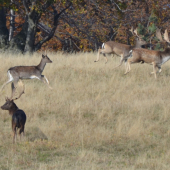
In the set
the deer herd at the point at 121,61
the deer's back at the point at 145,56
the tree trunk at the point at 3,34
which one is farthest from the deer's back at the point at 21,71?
the tree trunk at the point at 3,34

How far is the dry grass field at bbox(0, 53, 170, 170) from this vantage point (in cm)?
682

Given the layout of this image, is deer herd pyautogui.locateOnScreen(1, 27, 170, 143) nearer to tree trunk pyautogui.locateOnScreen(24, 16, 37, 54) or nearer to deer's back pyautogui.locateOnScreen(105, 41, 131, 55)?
deer's back pyautogui.locateOnScreen(105, 41, 131, 55)

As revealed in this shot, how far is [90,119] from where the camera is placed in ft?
32.1

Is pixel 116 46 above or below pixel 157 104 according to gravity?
above

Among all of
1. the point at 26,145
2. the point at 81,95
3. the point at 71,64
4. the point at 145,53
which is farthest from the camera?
the point at 71,64

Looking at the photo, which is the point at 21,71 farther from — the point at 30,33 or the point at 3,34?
the point at 3,34

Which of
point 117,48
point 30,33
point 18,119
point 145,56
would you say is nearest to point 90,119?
point 18,119

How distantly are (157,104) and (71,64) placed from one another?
508 centimetres

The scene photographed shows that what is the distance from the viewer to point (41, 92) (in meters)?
12.1

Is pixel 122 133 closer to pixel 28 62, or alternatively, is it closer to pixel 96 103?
pixel 96 103

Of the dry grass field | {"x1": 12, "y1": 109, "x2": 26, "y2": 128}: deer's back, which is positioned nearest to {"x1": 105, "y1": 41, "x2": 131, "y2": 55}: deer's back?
the dry grass field

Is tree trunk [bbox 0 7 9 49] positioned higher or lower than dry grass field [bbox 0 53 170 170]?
higher

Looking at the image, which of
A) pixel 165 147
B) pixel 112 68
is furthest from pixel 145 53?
pixel 165 147

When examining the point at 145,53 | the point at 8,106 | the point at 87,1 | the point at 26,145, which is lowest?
the point at 26,145
